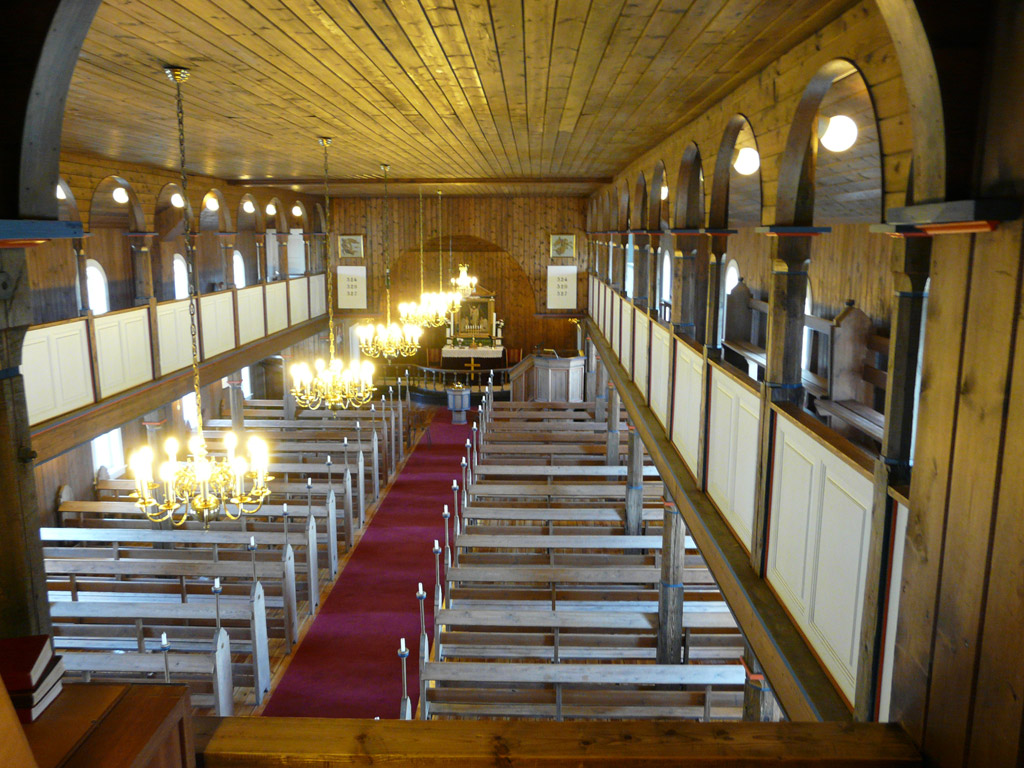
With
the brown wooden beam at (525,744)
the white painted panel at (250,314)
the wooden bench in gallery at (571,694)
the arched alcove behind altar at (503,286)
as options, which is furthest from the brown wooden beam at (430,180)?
the brown wooden beam at (525,744)

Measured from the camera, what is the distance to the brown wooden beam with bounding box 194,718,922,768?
6.18 ft

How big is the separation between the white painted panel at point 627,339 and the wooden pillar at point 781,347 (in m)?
6.14

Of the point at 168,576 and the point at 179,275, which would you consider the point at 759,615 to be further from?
the point at 179,275

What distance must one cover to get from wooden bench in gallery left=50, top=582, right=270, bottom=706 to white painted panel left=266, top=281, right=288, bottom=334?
9.38 m

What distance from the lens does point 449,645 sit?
784 cm

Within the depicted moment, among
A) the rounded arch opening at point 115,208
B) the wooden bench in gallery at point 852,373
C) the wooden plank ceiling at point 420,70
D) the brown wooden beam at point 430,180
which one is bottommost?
the wooden bench in gallery at point 852,373

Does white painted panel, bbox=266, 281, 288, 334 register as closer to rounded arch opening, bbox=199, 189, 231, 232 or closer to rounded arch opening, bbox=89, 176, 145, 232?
rounded arch opening, bbox=199, 189, 231, 232

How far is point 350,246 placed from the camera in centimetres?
2294

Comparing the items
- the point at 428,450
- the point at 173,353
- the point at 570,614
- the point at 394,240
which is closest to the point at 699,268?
the point at 570,614

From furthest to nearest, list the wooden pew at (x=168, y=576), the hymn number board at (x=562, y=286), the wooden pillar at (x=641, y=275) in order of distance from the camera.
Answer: the hymn number board at (x=562, y=286)
the wooden pillar at (x=641, y=275)
the wooden pew at (x=168, y=576)

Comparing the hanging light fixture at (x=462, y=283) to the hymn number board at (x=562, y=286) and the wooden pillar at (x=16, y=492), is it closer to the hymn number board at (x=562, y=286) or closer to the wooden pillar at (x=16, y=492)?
the hymn number board at (x=562, y=286)

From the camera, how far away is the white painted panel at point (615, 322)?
12.5 meters

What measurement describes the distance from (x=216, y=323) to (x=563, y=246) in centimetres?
Result: 1170

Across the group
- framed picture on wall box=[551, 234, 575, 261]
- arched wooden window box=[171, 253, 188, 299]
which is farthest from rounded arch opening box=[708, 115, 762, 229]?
arched wooden window box=[171, 253, 188, 299]
